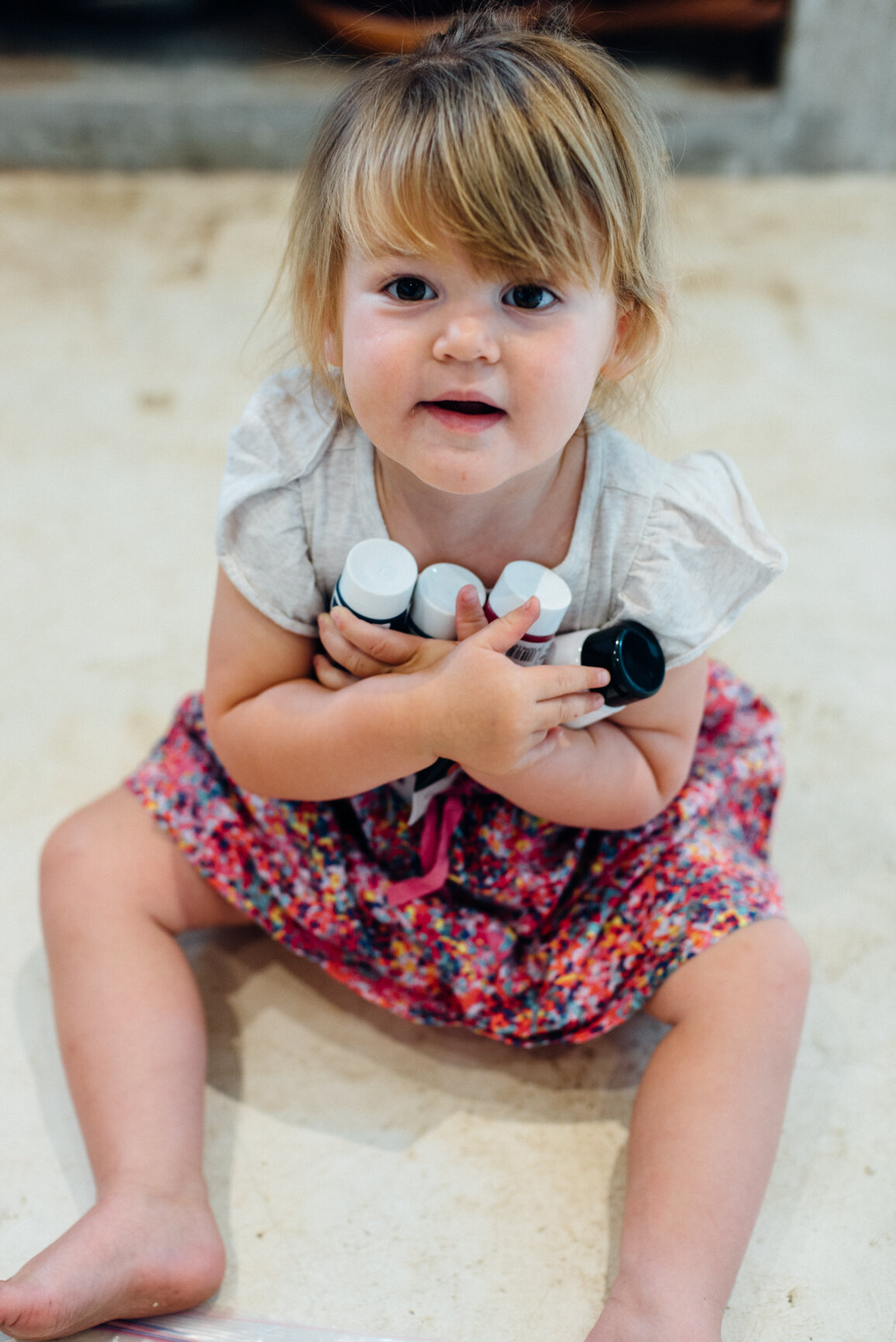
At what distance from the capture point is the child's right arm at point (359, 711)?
0.64 metres

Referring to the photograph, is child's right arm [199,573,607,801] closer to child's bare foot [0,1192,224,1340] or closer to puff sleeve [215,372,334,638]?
puff sleeve [215,372,334,638]

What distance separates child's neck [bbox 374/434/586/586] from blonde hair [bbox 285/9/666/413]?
0.10 meters

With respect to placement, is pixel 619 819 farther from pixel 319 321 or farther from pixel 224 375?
pixel 224 375

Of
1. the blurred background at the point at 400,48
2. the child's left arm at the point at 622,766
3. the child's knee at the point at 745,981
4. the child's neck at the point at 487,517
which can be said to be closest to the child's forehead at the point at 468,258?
the child's neck at the point at 487,517

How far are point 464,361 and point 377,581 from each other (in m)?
0.14

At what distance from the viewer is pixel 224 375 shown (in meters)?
1.42

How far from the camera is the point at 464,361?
23.5 inches

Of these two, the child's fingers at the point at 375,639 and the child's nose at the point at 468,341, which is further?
the child's fingers at the point at 375,639

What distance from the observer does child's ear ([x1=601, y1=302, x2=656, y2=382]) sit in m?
0.68

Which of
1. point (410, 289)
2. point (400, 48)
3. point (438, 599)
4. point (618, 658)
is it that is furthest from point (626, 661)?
point (400, 48)

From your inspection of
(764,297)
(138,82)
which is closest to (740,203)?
(764,297)

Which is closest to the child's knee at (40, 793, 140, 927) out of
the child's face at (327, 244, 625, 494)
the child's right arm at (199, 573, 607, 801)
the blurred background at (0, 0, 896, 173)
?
the child's right arm at (199, 573, 607, 801)

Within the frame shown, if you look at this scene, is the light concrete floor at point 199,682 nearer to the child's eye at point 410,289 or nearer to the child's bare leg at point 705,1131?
the child's bare leg at point 705,1131

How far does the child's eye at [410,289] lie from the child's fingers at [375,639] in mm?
173
